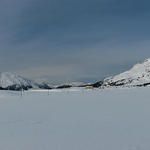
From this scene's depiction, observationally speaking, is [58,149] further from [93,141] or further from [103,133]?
[103,133]

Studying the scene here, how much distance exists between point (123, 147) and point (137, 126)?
371 cm

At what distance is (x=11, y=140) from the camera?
9.41 m

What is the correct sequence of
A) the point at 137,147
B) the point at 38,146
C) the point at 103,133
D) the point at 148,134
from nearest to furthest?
1. the point at 137,147
2. the point at 38,146
3. the point at 148,134
4. the point at 103,133

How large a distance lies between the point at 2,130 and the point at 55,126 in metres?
2.34

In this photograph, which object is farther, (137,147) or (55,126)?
(55,126)

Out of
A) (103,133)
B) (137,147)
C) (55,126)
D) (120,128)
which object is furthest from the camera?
(55,126)

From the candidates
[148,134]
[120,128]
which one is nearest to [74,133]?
[120,128]

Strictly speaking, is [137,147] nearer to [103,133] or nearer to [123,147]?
[123,147]

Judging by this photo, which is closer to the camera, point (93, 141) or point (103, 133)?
point (93, 141)

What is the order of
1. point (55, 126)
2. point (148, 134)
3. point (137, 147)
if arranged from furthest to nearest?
point (55, 126) < point (148, 134) < point (137, 147)

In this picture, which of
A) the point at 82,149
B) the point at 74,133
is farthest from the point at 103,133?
the point at 82,149

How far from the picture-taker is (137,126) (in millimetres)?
11250

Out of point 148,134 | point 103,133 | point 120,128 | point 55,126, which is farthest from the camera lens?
point 55,126

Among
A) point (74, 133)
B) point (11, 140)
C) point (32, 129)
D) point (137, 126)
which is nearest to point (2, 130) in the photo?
point (32, 129)
